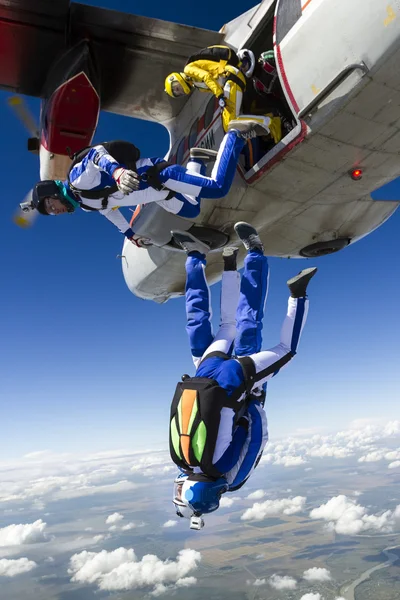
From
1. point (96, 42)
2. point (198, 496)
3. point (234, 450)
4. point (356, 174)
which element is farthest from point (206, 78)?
point (198, 496)

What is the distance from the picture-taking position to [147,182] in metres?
5.56

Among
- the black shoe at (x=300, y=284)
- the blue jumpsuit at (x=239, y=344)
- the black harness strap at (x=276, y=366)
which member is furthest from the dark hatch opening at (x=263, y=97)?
the black harness strap at (x=276, y=366)

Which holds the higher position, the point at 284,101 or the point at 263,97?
the point at 263,97

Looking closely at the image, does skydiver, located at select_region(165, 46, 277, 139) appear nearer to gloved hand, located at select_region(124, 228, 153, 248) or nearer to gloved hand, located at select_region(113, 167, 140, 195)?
gloved hand, located at select_region(113, 167, 140, 195)

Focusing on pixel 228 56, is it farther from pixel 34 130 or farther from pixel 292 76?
pixel 34 130

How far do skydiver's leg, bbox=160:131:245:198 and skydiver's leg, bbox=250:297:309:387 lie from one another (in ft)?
5.53

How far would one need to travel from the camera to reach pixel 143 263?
9883mm

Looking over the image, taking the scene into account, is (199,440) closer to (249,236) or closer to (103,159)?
(249,236)

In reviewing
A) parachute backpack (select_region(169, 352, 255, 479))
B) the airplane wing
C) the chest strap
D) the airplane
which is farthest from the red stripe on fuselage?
parachute backpack (select_region(169, 352, 255, 479))

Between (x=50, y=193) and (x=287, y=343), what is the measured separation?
352cm

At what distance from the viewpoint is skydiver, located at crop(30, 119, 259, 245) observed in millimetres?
5441

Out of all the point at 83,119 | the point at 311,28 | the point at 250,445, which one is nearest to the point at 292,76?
the point at 311,28

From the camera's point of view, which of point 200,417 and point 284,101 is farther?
point 284,101

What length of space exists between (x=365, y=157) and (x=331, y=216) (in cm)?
184
